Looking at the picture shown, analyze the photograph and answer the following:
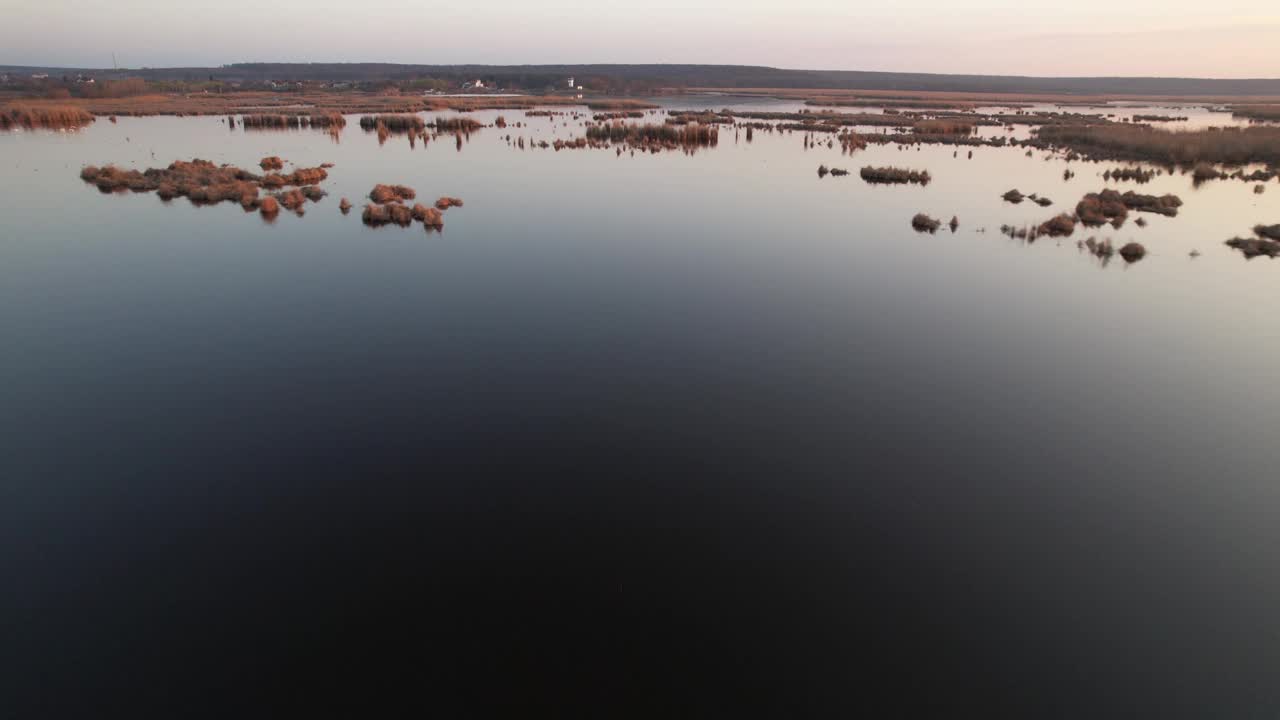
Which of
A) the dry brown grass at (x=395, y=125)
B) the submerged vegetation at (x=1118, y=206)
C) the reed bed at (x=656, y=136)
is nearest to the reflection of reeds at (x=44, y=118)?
the dry brown grass at (x=395, y=125)

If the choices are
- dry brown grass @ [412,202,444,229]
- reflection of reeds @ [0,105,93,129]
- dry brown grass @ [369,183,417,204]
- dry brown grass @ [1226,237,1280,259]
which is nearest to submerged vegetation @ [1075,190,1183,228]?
dry brown grass @ [1226,237,1280,259]

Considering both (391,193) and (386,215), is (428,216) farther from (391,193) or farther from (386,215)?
(391,193)

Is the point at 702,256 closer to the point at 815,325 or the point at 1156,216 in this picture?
the point at 815,325

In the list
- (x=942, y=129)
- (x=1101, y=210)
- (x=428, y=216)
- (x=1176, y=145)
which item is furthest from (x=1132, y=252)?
(x=942, y=129)

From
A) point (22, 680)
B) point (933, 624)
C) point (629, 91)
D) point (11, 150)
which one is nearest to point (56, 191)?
point (11, 150)

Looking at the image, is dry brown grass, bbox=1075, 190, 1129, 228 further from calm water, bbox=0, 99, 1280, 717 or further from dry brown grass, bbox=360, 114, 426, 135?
dry brown grass, bbox=360, 114, 426, 135

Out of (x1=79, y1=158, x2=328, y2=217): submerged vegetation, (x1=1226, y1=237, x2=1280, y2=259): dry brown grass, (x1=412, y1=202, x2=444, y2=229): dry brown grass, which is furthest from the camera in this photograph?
(x1=79, y1=158, x2=328, y2=217): submerged vegetation
